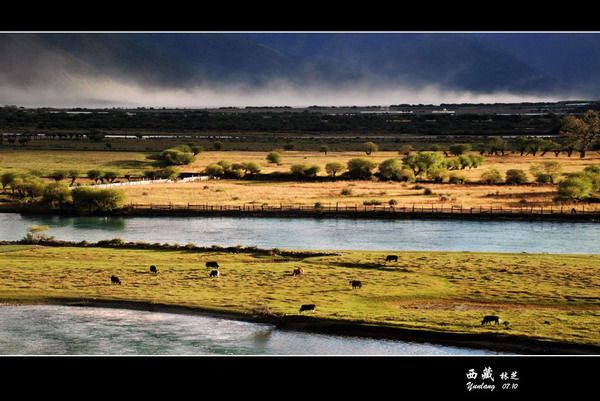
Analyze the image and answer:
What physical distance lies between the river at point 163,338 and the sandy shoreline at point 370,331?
399mm

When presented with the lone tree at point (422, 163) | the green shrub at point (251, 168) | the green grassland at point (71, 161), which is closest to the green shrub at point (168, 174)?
the green grassland at point (71, 161)

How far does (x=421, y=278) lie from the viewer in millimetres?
35875

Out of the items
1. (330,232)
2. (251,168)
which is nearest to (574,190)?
(330,232)

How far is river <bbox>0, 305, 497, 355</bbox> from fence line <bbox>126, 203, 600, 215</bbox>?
96.9 feet

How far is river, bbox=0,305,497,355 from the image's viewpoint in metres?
25.6

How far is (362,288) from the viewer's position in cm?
3369

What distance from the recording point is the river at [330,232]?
46.5 meters

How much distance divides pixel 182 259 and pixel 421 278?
37.4 feet

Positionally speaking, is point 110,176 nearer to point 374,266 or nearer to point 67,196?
point 67,196

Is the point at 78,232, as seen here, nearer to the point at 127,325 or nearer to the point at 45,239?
the point at 45,239

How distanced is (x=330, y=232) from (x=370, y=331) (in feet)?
78.7

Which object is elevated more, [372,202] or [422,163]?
[422,163]

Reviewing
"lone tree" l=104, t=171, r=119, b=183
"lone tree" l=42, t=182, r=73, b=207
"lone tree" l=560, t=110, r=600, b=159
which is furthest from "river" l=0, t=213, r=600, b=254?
"lone tree" l=560, t=110, r=600, b=159
